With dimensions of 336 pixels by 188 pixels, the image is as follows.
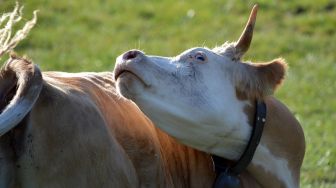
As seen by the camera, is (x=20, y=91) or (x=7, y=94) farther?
(x=7, y=94)

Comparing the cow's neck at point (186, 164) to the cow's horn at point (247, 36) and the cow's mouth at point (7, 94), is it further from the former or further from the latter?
the cow's mouth at point (7, 94)

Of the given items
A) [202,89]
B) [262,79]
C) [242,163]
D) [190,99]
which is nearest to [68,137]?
[190,99]

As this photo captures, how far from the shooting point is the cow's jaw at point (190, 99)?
4996 millimetres

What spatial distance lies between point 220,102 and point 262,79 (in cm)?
35

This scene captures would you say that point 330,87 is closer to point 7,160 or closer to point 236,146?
point 236,146

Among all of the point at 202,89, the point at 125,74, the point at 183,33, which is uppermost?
the point at 125,74

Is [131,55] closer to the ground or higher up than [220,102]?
higher up

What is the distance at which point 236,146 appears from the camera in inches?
212

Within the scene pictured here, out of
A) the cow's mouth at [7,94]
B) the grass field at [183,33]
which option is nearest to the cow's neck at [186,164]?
the cow's mouth at [7,94]

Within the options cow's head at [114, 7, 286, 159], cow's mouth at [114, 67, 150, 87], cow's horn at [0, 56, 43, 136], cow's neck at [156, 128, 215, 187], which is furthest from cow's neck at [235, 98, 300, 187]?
cow's horn at [0, 56, 43, 136]

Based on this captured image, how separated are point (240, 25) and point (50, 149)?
9.91m

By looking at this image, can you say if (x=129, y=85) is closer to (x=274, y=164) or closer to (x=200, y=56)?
(x=200, y=56)

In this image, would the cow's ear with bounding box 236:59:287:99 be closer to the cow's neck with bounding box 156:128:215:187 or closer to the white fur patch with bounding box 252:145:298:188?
the white fur patch with bounding box 252:145:298:188

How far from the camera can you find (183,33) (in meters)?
14.2
